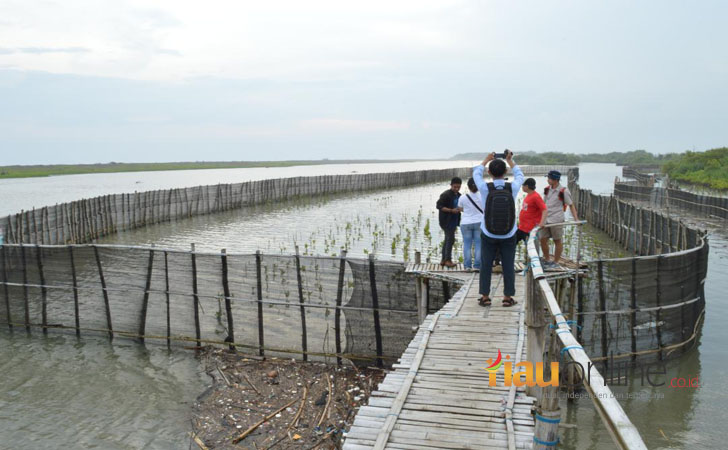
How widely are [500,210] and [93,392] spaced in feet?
21.7

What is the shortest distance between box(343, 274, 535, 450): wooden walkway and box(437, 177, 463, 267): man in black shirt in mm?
2583

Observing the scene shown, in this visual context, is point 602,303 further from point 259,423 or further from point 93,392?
point 93,392

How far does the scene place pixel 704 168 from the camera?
61844mm

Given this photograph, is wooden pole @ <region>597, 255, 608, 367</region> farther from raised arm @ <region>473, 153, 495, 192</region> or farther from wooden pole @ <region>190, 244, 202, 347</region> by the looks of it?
wooden pole @ <region>190, 244, 202, 347</region>

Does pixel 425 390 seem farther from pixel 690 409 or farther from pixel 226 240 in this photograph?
pixel 226 240

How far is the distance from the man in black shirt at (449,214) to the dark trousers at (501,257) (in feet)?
6.57

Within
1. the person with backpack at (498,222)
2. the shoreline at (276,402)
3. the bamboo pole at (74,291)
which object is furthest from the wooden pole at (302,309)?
the bamboo pole at (74,291)

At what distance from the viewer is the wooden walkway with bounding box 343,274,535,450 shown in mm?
4250

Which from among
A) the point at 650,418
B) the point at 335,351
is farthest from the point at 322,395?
the point at 650,418

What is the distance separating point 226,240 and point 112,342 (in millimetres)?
11961

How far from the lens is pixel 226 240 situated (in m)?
22.1

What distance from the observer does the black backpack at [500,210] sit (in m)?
6.82

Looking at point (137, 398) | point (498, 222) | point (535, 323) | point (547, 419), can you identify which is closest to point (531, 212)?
point (498, 222)

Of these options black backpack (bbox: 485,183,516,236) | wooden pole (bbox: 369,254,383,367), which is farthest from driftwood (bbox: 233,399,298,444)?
black backpack (bbox: 485,183,516,236)
